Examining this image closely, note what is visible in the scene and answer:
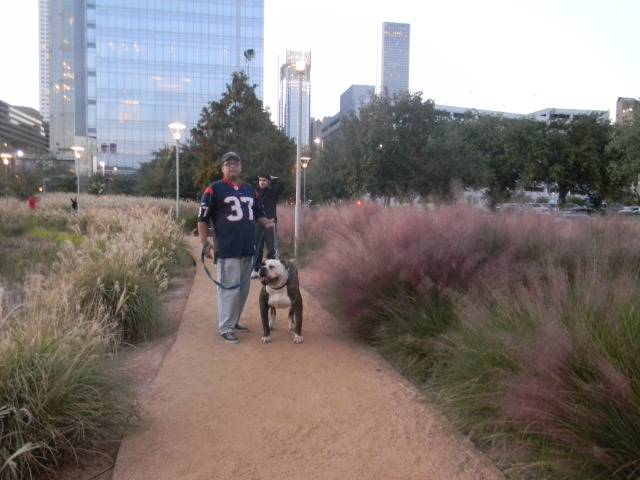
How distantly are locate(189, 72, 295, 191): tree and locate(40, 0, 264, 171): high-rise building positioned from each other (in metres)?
57.8

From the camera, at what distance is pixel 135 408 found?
389 centimetres

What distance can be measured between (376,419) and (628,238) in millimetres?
3607

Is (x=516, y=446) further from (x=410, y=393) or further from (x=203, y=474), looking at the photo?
(x=203, y=474)

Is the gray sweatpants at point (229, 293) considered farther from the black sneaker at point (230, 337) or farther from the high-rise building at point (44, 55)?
the high-rise building at point (44, 55)

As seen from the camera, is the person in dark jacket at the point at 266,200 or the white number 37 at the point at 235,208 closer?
the white number 37 at the point at 235,208

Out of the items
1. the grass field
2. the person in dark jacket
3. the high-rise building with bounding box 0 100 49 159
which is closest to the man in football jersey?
the grass field

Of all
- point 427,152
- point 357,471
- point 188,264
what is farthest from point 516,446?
point 427,152

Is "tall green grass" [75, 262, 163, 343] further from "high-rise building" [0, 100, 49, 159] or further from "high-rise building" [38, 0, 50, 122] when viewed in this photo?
"high-rise building" [38, 0, 50, 122]

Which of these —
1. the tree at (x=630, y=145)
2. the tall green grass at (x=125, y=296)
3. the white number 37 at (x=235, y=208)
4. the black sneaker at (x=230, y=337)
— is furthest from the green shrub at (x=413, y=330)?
the tree at (x=630, y=145)

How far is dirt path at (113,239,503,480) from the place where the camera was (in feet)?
10.7

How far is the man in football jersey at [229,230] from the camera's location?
5957mm

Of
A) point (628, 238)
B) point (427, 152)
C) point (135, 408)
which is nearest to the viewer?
→ point (135, 408)

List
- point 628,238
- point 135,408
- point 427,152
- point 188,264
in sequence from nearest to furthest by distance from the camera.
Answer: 1. point 135,408
2. point 628,238
3. point 188,264
4. point 427,152

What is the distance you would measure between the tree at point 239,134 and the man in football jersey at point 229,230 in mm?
20222
